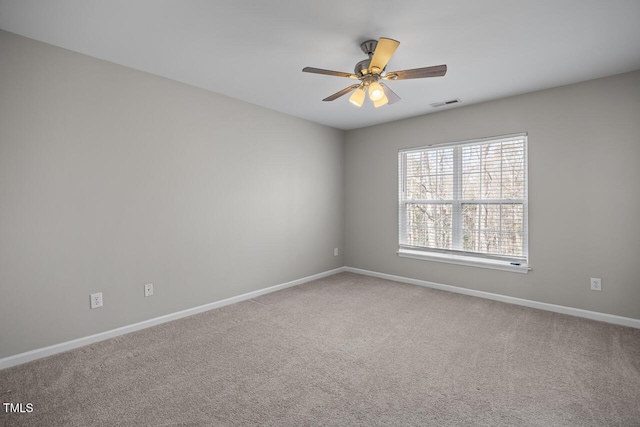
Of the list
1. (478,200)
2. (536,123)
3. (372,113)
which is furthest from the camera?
(372,113)

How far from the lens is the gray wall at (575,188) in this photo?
2988 millimetres

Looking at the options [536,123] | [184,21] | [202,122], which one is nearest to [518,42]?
[536,123]

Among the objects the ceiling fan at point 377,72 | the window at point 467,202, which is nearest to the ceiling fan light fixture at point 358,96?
the ceiling fan at point 377,72

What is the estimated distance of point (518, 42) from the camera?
241 cm

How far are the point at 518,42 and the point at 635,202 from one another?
77.4 inches

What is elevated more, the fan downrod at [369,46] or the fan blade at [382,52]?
the fan downrod at [369,46]

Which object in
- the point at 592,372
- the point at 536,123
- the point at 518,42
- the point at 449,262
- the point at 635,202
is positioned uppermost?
the point at 518,42

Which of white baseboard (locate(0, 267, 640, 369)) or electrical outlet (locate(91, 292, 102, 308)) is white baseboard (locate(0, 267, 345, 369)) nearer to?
white baseboard (locate(0, 267, 640, 369))

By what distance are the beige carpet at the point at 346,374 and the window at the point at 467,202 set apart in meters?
0.88

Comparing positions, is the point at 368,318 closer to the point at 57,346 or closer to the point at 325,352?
the point at 325,352

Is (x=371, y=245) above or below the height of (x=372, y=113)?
below

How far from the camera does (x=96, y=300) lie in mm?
2684

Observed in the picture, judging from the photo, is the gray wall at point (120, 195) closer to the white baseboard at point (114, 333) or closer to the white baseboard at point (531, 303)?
the white baseboard at point (114, 333)

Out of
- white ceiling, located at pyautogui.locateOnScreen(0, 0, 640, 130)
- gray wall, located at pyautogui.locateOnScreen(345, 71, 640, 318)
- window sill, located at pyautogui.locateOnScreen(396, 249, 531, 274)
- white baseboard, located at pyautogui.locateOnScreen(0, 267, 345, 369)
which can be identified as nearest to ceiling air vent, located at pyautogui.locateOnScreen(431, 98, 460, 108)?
gray wall, located at pyautogui.locateOnScreen(345, 71, 640, 318)
